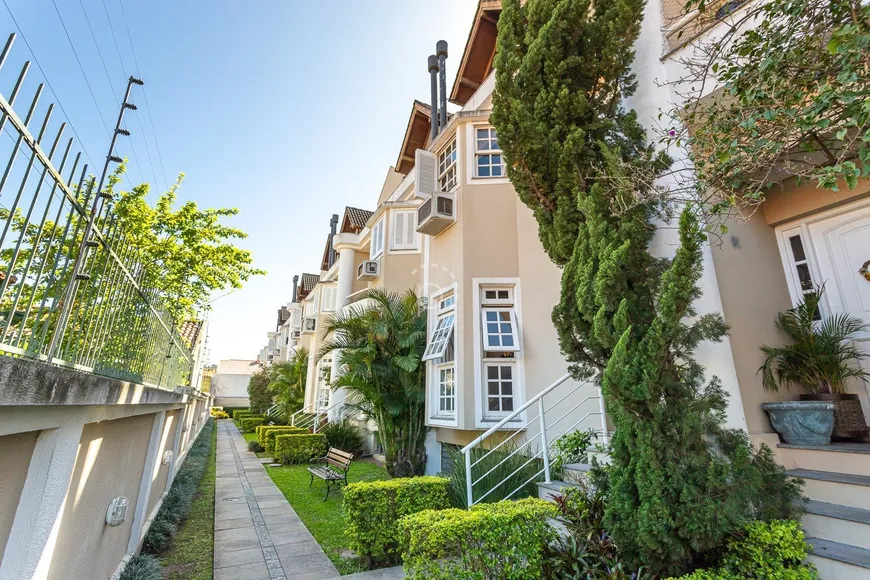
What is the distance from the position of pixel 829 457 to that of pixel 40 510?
6096mm

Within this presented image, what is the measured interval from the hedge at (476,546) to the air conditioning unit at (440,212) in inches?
270

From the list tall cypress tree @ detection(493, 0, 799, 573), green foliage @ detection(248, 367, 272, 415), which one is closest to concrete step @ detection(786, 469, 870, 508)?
tall cypress tree @ detection(493, 0, 799, 573)

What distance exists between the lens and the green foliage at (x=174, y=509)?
5.94m

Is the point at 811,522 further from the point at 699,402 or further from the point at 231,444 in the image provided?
the point at 231,444

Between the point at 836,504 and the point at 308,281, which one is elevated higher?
the point at 308,281

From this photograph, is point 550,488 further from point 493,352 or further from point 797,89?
point 797,89

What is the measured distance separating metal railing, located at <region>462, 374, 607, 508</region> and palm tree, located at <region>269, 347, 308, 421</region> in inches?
656

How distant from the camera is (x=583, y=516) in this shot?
4227mm

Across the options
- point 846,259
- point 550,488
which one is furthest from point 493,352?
point 846,259

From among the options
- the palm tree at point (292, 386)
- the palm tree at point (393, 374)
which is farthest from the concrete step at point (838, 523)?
the palm tree at point (292, 386)

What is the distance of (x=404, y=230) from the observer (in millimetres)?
14367

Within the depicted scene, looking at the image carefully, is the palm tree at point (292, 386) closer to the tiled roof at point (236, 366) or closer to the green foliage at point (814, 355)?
the green foliage at point (814, 355)

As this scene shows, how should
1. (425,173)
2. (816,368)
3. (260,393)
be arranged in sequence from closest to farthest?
1. (816,368)
2. (425,173)
3. (260,393)

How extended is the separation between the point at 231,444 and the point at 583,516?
62.4ft
